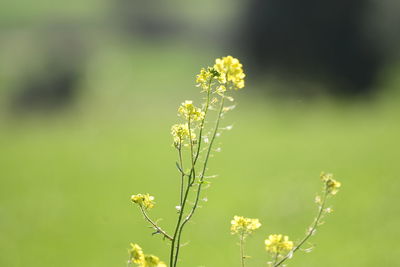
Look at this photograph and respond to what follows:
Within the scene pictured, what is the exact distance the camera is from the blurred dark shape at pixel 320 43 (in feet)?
70.2

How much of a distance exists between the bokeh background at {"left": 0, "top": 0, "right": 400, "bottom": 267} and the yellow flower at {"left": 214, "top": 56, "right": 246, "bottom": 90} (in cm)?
441

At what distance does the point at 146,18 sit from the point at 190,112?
49.0 meters

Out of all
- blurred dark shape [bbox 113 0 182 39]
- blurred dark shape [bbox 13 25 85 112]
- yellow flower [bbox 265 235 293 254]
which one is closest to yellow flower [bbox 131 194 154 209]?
yellow flower [bbox 265 235 293 254]

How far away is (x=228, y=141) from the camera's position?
1694 centimetres

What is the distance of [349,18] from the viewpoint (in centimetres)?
2130

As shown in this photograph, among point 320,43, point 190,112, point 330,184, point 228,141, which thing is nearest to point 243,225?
point 330,184

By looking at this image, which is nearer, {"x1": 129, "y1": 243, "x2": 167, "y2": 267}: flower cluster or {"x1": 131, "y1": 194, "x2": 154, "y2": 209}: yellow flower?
{"x1": 129, "y1": 243, "x2": 167, "y2": 267}: flower cluster

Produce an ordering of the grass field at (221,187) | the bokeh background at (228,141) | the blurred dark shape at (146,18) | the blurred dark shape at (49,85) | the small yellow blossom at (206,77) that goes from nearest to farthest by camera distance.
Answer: the small yellow blossom at (206,77) → the grass field at (221,187) → the bokeh background at (228,141) → the blurred dark shape at (49,85) → the blurred dark shape at (146,18)

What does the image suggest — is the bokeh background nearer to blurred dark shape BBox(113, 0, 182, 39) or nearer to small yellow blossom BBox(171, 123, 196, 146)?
small yellow blossom BBox(171, 123, 196, 146)

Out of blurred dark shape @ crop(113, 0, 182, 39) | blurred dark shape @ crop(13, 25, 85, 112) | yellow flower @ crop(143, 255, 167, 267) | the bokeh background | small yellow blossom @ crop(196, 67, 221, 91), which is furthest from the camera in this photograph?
blurred dark shape @ crop(113, 0, 182, 39)

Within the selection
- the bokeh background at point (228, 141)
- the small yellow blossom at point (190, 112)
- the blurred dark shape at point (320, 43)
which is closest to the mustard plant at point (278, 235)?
the small yellow blossom at point (190, 112)

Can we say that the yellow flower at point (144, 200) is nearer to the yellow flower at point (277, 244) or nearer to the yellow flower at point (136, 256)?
the yellow flower at point (136, 256)

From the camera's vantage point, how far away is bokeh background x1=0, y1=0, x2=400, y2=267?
28.8ft

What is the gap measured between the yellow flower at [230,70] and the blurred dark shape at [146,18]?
43.6 meters
